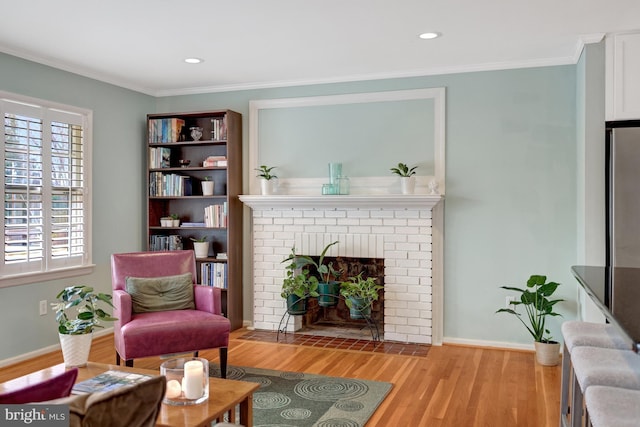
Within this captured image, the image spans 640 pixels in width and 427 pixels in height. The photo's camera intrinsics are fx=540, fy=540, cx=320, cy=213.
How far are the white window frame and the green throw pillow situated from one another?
0.99 metres

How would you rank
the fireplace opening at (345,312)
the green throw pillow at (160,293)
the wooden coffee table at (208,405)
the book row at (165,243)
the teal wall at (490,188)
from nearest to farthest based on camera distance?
the wooden coffee table at (208,405)
the green throw pillow at (160,293)
the teal wall at (490,188)
the fireplace opening at (345,312)
the book row at (165,243)

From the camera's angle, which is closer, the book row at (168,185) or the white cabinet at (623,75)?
the white cabinet at (623,75)

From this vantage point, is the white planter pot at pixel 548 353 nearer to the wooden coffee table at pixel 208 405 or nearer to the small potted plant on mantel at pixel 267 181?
the wooden coffee table at pixel 208 405

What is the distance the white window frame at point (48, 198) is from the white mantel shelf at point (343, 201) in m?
1.44

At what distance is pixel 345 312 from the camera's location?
5.50m

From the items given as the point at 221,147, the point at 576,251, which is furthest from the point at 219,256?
the point at 576,251

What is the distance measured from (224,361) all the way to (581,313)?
2778mm

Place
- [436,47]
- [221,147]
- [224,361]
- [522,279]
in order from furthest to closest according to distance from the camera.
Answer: [221,147] → [522,279] → [436,47] → [224,361]

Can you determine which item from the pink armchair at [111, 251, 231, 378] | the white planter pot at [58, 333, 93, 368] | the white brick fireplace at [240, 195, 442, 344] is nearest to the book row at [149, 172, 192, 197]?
the white brick fireplace at [240, 195, 442, 344]

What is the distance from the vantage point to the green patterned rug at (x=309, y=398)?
3.12m

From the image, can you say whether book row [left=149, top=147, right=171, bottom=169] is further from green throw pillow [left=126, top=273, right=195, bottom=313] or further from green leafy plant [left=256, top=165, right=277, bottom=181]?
green throw pillow [left=126, top=273, right=195, bottom=313]

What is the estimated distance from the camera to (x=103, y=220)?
5188mm

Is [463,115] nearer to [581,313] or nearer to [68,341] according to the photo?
[581,313]

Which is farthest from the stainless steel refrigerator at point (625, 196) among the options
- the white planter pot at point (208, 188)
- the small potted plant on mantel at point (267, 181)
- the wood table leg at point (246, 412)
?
the white planter pot at point (208, 188)
